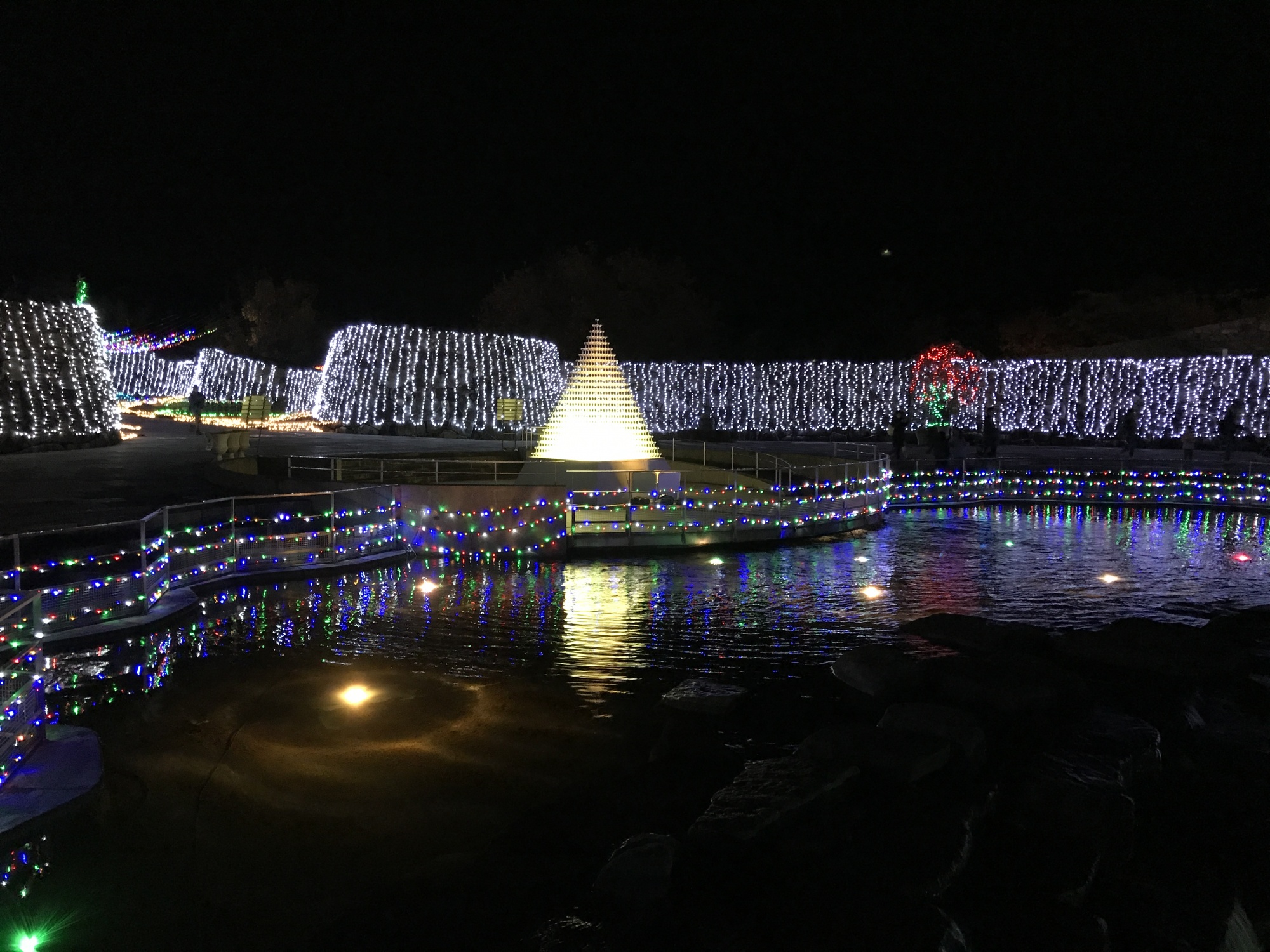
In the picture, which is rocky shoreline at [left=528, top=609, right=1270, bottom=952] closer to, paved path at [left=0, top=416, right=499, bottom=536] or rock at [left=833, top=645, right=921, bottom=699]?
→ rock at [left=833, top=645, right=921, bottom=699]

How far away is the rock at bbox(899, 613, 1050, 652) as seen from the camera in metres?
10.3

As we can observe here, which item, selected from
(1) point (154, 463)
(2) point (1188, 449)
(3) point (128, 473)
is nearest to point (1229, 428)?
(2) point (1188, 449)

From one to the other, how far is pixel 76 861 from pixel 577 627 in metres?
6.13

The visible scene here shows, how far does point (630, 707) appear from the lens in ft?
28.1

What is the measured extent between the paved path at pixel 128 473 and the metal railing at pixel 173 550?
0.62m

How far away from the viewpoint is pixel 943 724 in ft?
25.2

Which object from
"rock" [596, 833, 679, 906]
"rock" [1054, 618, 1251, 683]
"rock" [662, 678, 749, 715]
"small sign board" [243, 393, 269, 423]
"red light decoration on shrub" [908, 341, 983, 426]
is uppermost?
"red light decoration on shrub" [908, 341, 983, 426]

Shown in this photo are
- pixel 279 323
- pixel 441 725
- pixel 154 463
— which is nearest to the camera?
pixel 441 725

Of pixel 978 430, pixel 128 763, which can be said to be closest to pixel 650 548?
pixel 128 763

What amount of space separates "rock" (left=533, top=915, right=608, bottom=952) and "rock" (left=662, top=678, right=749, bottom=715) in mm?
3171

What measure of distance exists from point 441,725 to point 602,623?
375cm

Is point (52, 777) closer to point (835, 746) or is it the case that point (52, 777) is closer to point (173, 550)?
point (835, 746)

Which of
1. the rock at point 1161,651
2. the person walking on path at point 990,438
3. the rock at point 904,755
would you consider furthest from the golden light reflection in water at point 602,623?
the person walking on path at point 990,438

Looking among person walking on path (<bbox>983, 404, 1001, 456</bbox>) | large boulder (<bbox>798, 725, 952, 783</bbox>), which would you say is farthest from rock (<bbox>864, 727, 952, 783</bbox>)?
person walking on path (<bbox>983, 404, 1001, 456</bbox>)
